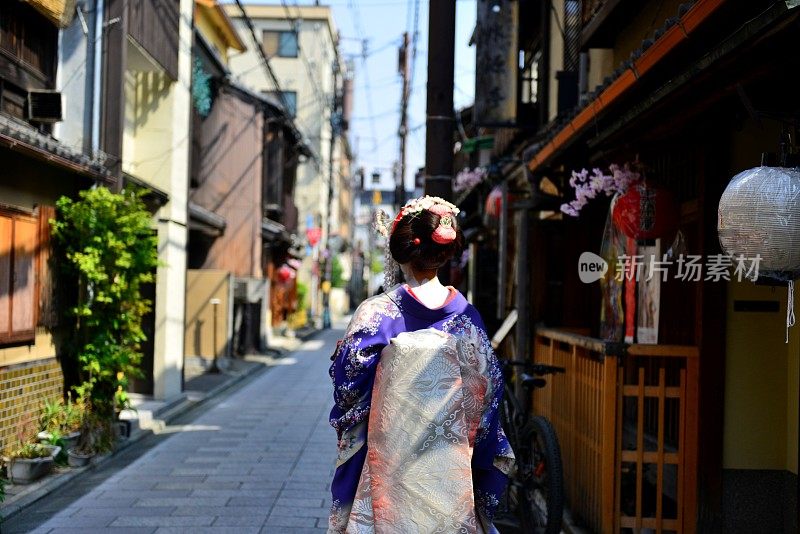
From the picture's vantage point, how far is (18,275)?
8820 millimetres

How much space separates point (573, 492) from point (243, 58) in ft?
153

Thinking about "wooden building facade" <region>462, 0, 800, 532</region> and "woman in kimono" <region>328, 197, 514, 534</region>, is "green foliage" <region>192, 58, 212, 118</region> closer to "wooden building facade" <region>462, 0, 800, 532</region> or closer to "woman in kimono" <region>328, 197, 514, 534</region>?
"wooden building facade" <region>462, 0, 800, 532</region>

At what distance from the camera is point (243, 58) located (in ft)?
164

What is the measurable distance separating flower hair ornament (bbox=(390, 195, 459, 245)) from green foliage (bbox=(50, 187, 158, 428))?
265 inches

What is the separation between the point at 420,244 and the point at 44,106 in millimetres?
7453

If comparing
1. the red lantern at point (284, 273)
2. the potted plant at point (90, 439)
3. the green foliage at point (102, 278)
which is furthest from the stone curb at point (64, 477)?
the red lantern at point (284, 273)

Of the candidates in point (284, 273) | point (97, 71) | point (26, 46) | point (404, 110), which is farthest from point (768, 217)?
point (284, 273)

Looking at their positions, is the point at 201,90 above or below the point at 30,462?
above

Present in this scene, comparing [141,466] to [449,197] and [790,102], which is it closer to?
[449,197]

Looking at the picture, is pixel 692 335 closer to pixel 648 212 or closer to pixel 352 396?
pixel 648 212

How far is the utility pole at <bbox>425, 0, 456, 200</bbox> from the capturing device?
729 centimetres

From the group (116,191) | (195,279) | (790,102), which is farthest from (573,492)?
(195,279)

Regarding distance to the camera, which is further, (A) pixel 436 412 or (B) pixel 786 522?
(B) pixel 786 522

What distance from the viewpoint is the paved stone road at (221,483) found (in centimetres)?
714
